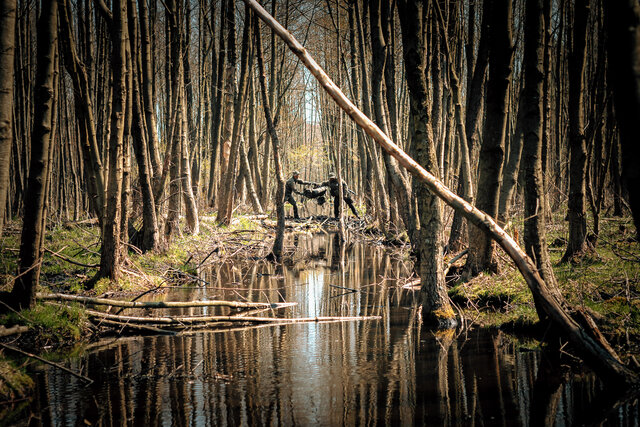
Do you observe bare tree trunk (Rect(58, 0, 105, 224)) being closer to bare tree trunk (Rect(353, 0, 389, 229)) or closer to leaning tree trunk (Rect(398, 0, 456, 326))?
leaning tree trunk (Rect(398, 0, 456, 326))

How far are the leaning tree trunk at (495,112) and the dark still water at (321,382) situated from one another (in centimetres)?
179

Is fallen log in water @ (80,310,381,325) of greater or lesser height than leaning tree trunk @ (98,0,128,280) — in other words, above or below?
below

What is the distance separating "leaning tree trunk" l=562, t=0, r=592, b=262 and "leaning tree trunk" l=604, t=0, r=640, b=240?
5.70m

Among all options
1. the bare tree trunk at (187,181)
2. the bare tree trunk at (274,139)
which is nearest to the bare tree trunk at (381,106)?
the bare tree trunk at (274,139)

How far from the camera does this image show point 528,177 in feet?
17.5

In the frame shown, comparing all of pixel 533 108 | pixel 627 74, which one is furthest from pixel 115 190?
pixel 627 74

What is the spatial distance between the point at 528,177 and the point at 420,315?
2164 millimetres

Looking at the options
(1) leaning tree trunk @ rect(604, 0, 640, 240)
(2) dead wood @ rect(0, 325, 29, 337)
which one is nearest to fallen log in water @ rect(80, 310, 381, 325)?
(2) dead wood @ rect(0, 325, 29, 337)

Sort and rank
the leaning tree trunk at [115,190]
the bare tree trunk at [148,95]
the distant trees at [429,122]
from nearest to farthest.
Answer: the distant trees at [429,122], the leaning tree trunk at [115,190], the bare tree trunk at [148,95]

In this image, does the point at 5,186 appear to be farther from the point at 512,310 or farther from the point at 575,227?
the point at 575,227

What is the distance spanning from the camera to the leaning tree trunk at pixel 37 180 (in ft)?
15.9

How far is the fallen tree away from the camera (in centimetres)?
341

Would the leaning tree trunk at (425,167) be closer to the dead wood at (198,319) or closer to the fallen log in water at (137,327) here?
the dead wood at (198,319)

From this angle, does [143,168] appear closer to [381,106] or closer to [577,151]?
[381,106]
